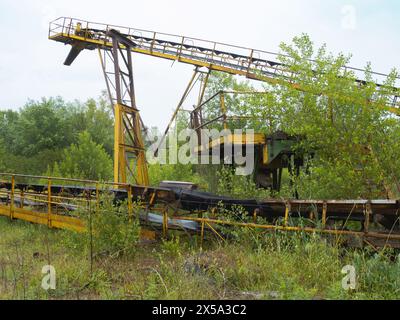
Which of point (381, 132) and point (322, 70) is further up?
point (322, 70)

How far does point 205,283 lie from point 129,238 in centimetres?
242

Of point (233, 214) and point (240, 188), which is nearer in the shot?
point (233, 214)

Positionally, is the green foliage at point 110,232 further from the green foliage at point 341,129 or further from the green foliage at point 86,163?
the green foliage at point 86,163

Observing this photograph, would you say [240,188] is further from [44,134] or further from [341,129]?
[44,134]

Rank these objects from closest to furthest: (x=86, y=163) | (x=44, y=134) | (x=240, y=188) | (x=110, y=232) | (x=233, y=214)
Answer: (x=110, y=232), (x=233, y=214), (x=240, y=188), (x=86, y=163), (x=44, y=134)

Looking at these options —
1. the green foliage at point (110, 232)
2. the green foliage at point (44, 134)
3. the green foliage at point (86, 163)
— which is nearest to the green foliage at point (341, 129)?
the green foliage at point (110, 232)

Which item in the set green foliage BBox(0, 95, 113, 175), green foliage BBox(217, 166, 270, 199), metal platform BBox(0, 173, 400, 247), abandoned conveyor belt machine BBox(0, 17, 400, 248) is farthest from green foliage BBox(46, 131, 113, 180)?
metal platform BBox(0, 173, 400, 247)

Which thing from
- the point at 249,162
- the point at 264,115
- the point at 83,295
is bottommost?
the point at 83,295

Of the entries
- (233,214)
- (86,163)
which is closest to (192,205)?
(233,214)

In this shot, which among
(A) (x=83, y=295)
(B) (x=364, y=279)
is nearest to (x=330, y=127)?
(B) (x=364, y=279)
